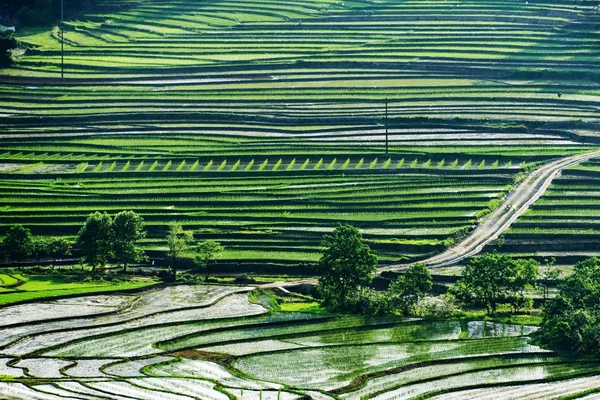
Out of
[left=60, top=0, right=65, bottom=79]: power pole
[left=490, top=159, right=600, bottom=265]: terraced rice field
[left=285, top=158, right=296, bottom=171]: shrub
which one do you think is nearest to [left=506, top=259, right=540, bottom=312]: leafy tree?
[left=490, top=159, right=600, bottom=265]: terraced rice field

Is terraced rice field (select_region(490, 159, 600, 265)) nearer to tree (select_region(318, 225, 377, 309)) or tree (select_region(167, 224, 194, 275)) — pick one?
tree (select_region(318, 225, 377, 309))

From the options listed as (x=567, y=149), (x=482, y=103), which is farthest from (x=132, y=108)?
(x=567, y=149)

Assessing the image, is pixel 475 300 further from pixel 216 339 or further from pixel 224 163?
pixel 224 163

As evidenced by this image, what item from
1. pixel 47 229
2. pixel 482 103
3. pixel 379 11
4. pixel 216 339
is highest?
pixel 379 11

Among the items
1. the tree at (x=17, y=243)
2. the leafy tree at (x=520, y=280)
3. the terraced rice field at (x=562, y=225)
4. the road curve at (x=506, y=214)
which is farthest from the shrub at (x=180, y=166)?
the leafy tree at (x=520, y=280)

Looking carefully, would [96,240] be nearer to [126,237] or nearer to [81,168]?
[126,237]
